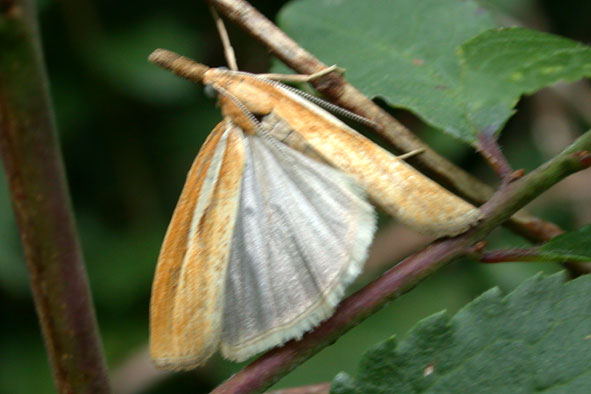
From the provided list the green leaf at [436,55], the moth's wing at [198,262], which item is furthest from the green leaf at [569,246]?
the moth's wing at [198,262]

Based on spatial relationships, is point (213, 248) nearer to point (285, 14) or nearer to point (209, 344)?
point (209, 344)

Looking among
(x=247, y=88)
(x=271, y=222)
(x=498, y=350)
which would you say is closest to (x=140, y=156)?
(x=247, y=88)

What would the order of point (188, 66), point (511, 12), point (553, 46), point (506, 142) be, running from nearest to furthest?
point (553, 46) → point (188, 66) → point (511, 12) → point (506, 142)

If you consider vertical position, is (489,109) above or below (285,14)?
below

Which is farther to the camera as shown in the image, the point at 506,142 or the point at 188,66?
the point at 506,142

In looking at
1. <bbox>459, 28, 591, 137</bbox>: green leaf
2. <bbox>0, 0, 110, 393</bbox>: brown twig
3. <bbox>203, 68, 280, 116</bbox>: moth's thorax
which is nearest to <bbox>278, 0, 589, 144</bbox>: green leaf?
<bbox>459, 28, 591, 137</bbox>: green leaf

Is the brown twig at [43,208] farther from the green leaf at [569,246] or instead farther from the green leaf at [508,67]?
the green leaf at [508,67]

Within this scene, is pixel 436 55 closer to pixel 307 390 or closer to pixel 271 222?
pixel 271 222

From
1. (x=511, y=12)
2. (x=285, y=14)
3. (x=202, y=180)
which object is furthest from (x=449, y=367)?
(x=511, y=12)
